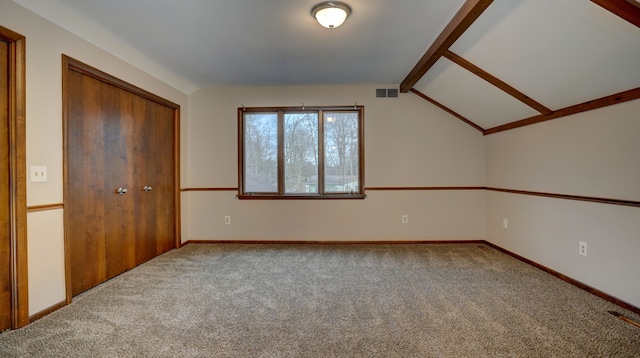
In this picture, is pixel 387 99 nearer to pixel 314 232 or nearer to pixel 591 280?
pixel 314 232

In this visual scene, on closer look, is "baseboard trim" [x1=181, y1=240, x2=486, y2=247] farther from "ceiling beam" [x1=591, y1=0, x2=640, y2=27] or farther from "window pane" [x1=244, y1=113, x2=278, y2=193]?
"ceiling beam" [x1=591, y1=0, x2=640, y2=27]

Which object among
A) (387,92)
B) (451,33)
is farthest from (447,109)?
(451,33)

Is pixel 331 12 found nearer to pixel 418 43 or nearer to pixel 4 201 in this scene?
pixel 418 43

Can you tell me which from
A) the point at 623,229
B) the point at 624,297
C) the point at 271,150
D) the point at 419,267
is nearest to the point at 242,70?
the point at 271,150

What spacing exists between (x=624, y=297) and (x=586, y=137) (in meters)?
1.34

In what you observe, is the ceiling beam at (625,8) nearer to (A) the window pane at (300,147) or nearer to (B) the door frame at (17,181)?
(A) the window pane at (300,147)

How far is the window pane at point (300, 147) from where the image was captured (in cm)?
428

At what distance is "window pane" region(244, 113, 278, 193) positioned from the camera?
14.1ft

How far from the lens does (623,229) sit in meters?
2.25

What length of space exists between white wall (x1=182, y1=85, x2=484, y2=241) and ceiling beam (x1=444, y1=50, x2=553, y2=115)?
1.18 metres

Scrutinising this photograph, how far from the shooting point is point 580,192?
8.62ft

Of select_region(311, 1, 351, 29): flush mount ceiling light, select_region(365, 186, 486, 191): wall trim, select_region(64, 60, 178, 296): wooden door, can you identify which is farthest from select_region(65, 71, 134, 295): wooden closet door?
select_region(365, 186, 486, 191): wall trim

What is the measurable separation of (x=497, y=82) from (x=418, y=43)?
92 cm

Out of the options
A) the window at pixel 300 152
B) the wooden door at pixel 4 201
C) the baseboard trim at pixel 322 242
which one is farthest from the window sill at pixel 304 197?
the wooden door at pixel 4 201
